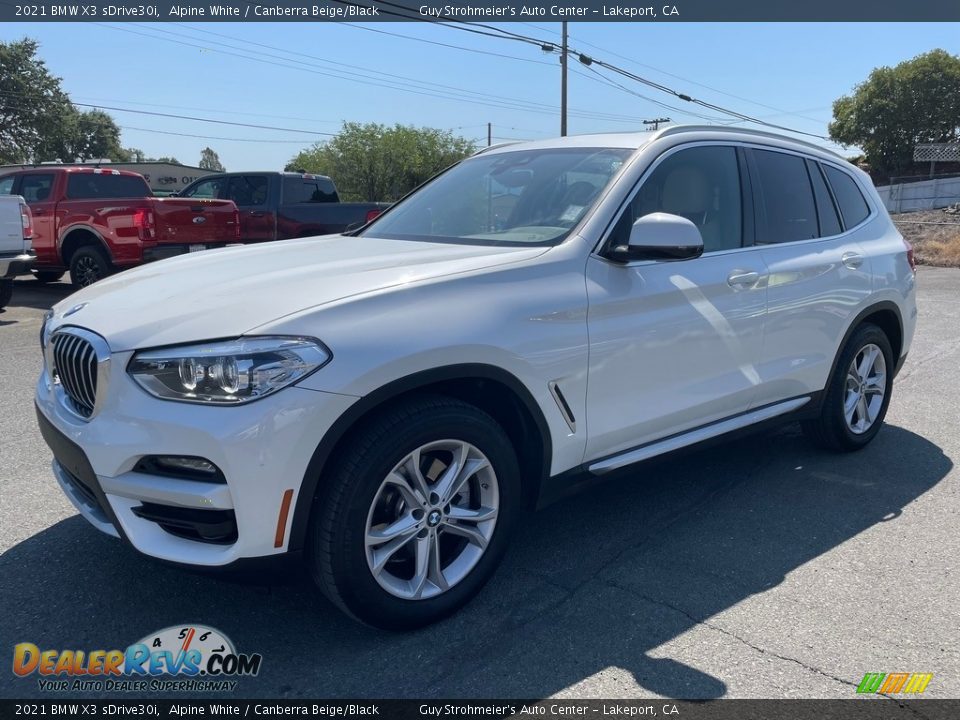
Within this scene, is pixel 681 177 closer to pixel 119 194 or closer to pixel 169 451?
pixel 169 451

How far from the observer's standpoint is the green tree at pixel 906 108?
2525 inches

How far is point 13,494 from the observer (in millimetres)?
4082

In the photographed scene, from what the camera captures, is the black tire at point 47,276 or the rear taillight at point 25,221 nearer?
the rear taillight at point 25,221

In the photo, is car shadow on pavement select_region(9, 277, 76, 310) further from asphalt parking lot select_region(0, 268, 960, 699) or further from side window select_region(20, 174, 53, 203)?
asphalt parking lot select_region(0, 268, 960, 699)

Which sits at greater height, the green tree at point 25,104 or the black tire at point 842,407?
the green tree at point 25,104

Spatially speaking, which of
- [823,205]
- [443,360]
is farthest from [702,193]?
[443,360]

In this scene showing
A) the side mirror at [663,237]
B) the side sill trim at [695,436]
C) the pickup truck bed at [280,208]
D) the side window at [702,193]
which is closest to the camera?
the side mirror at [663,237]

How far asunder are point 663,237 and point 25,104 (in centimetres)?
5592

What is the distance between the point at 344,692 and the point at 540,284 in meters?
1.62

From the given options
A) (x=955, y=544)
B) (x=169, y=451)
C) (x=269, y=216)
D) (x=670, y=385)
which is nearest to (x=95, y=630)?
(x=169, y=451)

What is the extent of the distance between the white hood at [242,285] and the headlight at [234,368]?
2.3 inches

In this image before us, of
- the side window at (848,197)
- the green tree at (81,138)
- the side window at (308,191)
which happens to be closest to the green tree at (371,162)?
the green tree at (81,138)

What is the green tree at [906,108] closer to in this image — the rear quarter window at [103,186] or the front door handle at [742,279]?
the rear quarter window at [103,186]

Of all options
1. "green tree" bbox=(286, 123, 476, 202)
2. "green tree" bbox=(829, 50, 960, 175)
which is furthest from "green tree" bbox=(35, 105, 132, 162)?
"green tree" bbox=(829, 50, 960, 175)
